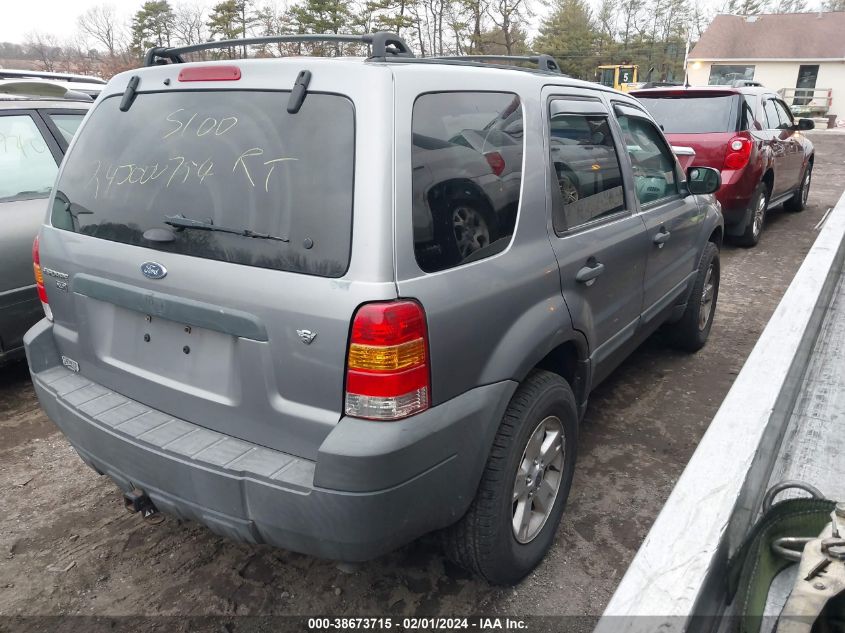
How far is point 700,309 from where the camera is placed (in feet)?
14.7

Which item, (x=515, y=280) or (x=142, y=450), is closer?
(x=142, y=450)

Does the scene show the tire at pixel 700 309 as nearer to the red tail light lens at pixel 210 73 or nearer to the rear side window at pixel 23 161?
the red tail light lens at pixel 210 73

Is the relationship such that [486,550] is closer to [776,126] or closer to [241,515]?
[241,515]

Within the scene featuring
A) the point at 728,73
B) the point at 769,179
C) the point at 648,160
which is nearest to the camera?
the point at 648,160

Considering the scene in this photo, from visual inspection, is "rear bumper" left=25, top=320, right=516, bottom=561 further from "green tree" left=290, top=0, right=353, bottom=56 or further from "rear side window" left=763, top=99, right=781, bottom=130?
"green tree" left=290, top=0, right=353, bottom=56

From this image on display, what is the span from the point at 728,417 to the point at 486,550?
3.31 feet

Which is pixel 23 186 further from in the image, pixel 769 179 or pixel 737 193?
pixel 769 179

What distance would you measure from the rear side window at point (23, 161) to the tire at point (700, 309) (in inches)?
174

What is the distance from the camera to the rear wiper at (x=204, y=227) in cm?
191

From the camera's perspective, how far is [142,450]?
6.75 ft

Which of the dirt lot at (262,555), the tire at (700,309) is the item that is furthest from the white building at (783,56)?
the dirt lot at (262,555)

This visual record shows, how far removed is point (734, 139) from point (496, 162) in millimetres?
5909

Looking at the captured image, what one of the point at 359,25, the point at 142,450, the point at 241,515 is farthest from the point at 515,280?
the point at 359,25

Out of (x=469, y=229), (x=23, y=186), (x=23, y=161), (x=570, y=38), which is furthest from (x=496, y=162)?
(x=570, y=38)
